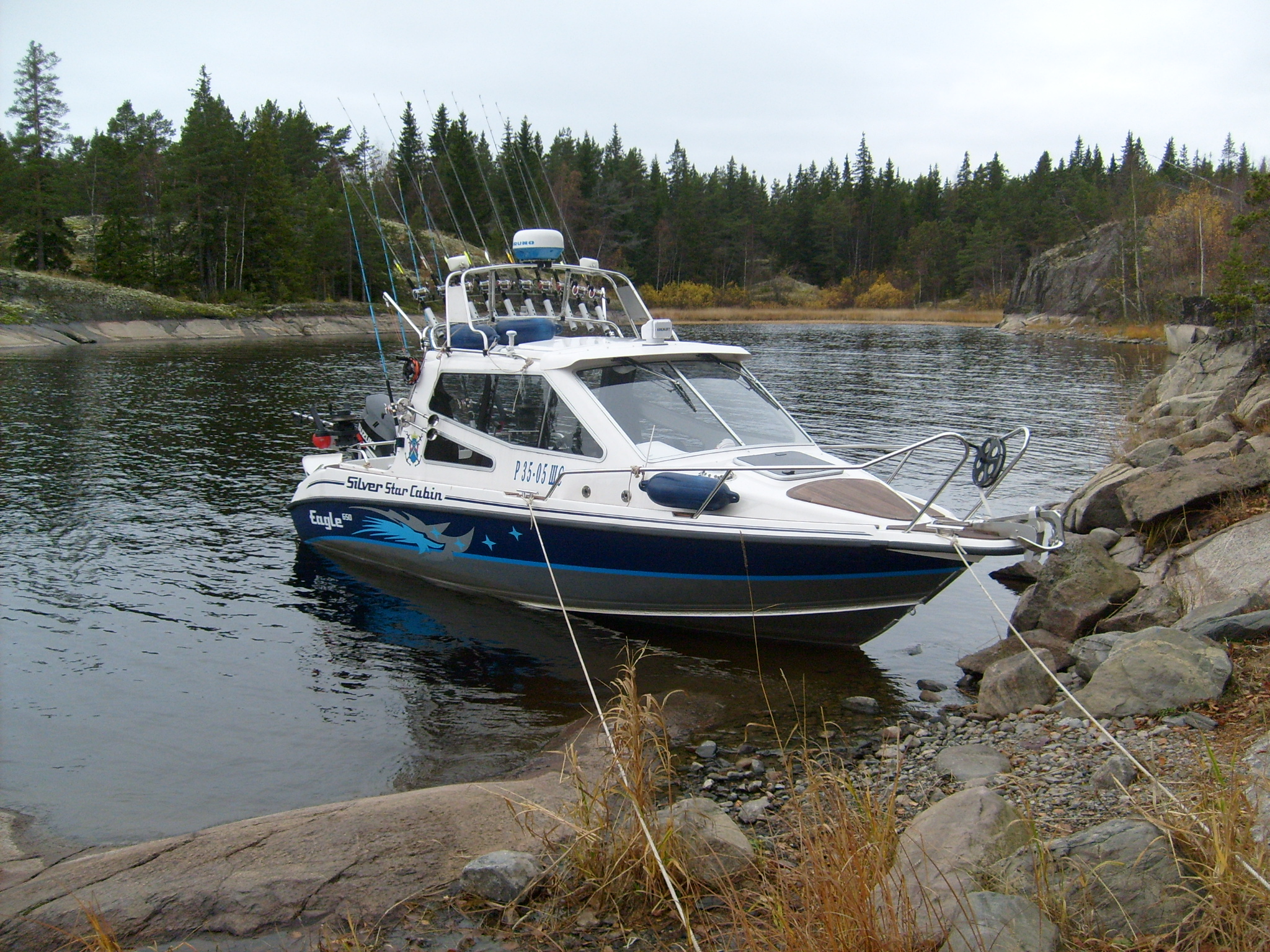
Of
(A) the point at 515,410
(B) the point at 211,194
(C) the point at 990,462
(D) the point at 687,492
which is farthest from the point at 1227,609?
(B) the point at 211,194

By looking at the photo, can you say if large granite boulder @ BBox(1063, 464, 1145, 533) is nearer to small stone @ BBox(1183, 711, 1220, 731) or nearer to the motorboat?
the motorboat

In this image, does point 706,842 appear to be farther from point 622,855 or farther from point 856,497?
point 856,497

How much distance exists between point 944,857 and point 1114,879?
2.16ft

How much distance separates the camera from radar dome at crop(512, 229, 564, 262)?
11.1 m

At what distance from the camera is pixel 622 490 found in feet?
27.3

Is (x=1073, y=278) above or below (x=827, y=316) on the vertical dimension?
above

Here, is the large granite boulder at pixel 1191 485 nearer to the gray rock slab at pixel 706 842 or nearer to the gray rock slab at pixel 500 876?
the gray rock slab at pixel 706 842

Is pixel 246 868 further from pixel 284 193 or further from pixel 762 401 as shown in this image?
pixel 284 193

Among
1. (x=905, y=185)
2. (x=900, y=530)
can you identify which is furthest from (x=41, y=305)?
(x=905, y=185)

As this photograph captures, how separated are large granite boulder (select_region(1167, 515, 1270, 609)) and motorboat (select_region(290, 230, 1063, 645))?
1802 millimetres

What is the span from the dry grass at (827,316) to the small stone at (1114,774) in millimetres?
74189

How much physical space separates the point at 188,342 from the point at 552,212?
38111 millimetres

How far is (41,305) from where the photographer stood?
153ft

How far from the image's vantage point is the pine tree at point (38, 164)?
58.6 meters
